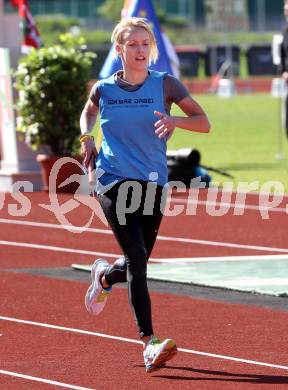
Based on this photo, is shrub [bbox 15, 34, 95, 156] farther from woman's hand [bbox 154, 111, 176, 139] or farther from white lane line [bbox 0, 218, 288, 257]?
woman's hand [bbox 154, 111, 176, 139]

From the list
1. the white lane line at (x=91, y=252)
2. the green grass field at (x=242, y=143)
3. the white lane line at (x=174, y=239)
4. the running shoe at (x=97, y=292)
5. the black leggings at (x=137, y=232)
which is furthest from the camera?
the green grass field at (x=242, y=143)

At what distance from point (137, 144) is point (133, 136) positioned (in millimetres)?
50

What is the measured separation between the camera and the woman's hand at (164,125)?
25.2 ft

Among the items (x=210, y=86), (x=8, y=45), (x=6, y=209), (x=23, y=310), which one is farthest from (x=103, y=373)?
(x=210, y=86)

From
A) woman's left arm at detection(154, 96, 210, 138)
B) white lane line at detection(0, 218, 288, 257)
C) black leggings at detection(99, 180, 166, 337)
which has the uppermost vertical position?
woman's left arm at detection(154, 96, 210, 138)

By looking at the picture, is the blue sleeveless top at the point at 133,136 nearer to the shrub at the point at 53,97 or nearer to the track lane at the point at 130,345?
the track lane at the point at 130,345

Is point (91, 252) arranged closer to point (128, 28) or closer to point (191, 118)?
point (191, 118)

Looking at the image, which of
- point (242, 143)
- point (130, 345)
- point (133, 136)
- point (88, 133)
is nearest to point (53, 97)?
point (242, 143)

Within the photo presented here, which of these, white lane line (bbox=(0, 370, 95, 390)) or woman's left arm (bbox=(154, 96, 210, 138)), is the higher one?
woman's left arm (bbox=(154, 96, 210, 138))

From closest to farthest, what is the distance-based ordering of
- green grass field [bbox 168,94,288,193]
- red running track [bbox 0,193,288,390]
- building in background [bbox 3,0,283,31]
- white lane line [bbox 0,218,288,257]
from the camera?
red running track [bbox 0,193,288,390]
white lane line [bbox 0,218,288,257]
green grass field [bbox 168,94,288,193]
building in background [bbox 3,0,283,31]

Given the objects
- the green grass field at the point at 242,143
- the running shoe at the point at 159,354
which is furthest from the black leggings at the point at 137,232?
the green grass field at the point at 242,143

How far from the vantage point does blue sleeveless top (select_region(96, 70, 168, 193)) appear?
7.89 meters

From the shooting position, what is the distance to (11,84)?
2009cm

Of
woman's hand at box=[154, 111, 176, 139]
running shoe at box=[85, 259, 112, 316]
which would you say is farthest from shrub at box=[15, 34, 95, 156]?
woman's hand at box=[154, 111, 176, 139]
